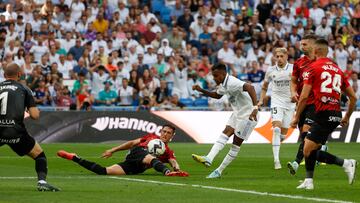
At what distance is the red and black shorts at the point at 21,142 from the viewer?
14555mm

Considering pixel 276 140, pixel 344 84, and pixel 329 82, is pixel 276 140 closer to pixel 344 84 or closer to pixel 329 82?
pixel 344 84

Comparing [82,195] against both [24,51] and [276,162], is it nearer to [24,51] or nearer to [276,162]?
[276,162]

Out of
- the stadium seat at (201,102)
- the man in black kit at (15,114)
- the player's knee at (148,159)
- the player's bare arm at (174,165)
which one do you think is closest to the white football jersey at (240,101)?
the player's bare arm at (174,165)

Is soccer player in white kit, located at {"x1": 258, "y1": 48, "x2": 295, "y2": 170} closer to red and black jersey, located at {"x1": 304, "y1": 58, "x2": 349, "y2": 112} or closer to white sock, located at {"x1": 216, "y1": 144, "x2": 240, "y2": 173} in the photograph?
white sock, located at {"x1": 216, "y1": 144, "x2": 240, "y2": 173}

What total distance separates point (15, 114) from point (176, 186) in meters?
2.89

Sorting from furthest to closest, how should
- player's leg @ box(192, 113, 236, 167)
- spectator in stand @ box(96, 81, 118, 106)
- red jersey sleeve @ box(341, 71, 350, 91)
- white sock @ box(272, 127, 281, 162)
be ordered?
spectator in stand @ box(96, 81, 118, 106) → white sock @ box(272, 127, 281, 162) → player's leg @ box(192, 113, 236, 167) → red jersey sleeve @ box(341, 71, 350, 91)

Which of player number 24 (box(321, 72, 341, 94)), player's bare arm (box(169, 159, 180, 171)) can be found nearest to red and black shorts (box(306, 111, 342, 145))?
player number 24 (box(321, 72, 341, 94))

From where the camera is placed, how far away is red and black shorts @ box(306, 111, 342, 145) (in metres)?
15.0

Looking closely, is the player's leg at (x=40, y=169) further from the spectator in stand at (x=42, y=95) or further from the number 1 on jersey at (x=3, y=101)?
the spectator in stand at (x=42, y=95)

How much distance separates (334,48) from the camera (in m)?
38.4

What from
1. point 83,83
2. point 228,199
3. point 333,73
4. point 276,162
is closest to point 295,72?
point 276,162

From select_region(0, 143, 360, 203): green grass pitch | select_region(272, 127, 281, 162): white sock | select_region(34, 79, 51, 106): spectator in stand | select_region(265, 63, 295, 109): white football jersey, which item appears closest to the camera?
select_region(0, 143, 360, 203): green grass pitch

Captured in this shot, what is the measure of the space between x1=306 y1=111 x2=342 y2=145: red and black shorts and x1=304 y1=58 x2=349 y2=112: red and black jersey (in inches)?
3.0

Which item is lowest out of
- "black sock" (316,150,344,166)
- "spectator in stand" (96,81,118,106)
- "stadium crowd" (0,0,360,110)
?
"spectator in stand" (96,81,118,106)
